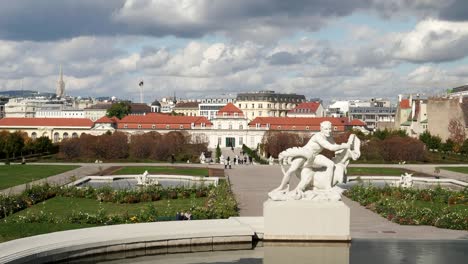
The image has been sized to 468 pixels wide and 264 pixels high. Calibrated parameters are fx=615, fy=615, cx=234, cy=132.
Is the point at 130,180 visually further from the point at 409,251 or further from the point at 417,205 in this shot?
the point at 409,251

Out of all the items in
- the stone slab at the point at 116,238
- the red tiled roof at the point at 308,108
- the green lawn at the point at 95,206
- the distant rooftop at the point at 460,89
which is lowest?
the green lawn at the point at 95,206

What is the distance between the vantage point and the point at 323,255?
13.9 m

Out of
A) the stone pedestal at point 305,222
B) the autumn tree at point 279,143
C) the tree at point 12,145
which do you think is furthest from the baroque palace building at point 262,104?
the stone pedestal at point 305,222

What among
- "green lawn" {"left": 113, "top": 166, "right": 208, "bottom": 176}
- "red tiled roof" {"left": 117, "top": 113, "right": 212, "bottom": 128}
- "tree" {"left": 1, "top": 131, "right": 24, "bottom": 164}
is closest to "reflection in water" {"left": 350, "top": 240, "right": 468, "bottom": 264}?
"green lawn" {"left": 113, "top": 166, "right": 208, "bottom": 176}

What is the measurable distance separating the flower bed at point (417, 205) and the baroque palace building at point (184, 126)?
208 feet

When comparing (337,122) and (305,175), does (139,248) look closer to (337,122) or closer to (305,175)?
(305,175)

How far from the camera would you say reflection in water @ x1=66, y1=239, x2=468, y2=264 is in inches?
525

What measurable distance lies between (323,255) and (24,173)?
32.6 meters

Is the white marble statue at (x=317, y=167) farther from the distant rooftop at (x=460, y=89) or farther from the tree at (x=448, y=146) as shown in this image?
the distant rooftop at (x=460, y=89)

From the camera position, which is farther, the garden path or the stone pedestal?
the garden path

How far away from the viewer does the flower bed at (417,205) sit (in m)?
19.3

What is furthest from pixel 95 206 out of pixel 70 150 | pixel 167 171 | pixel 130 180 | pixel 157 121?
pixel 157 121

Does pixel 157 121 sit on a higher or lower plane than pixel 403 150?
higher

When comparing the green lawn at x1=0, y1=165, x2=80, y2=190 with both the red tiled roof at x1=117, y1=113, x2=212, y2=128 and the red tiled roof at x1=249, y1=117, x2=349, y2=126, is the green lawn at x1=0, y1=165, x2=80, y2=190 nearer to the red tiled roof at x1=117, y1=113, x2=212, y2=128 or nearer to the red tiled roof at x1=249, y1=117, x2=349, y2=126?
the red tiled roof at x1=117, y1=113, x2=212, y2=128
